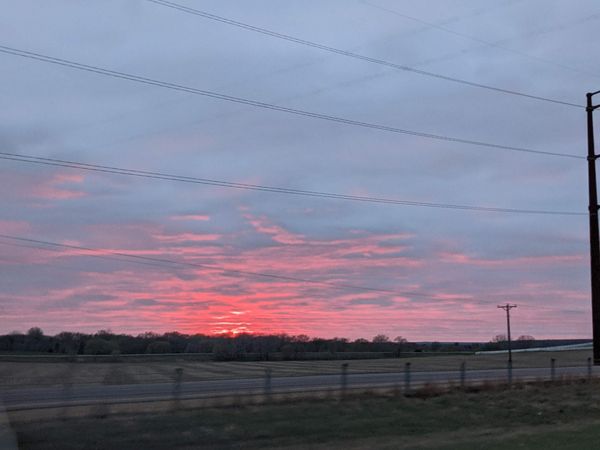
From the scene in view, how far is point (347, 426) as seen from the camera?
62.5 feet

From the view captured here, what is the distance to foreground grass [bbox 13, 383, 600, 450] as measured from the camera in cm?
Answer: 1623

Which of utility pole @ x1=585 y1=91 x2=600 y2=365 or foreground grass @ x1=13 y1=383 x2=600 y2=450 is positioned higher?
utility pole @ x1=585 y1=91 x2=600 y2=365

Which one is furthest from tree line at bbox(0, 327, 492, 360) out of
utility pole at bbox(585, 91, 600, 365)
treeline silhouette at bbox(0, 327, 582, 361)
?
utility pole at bbox(585, 91, 600, 365)

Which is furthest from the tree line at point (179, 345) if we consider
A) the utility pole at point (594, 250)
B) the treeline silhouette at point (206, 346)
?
the utility pole at point (594, 250)

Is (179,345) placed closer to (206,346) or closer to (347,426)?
(206,346)

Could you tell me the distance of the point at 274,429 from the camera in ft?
59.2

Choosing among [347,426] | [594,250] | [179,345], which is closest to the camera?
[347,426]

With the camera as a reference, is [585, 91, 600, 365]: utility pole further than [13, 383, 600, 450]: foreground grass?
Yes

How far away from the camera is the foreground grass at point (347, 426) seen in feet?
53.3

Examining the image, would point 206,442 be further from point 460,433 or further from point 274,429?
point 460,433

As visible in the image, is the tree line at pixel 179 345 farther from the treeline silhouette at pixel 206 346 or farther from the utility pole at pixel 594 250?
the utility pole at pixel 594 250

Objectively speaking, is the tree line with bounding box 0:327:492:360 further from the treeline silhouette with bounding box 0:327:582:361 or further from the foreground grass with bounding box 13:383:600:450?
the foreground grass with bounding box 13:383:600:450

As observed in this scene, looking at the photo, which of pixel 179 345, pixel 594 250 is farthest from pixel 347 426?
pixel 179 345

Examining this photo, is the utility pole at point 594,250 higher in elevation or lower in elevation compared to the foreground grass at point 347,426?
higher
